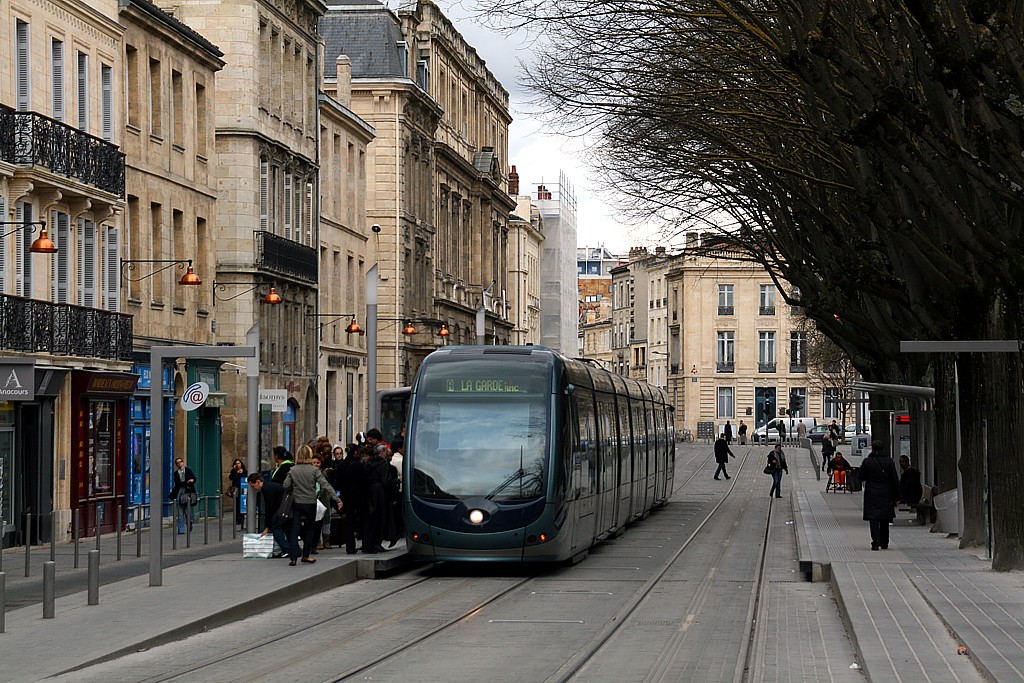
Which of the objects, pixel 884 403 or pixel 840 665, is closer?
pixel 840 665

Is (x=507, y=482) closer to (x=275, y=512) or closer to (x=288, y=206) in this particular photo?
(x=275, y=512)

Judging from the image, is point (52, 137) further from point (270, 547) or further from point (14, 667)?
point (14, 667)

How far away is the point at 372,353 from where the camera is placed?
34.9 meters

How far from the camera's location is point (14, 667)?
15.2 meters

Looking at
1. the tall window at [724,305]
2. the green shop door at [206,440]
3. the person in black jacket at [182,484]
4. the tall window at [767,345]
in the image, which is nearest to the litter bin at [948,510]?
the person in black jacket at [182,484]

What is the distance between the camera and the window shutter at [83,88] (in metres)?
36.8

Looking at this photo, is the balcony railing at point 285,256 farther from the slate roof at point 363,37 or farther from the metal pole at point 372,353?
the slate roof at point 363,37

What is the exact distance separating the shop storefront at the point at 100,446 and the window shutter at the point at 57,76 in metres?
5.01

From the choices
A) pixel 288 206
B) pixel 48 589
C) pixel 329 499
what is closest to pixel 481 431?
pixel 329 499

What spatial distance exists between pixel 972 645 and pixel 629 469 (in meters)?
20.4

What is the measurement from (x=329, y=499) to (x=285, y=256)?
91.3 feet

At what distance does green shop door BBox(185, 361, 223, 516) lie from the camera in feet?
147

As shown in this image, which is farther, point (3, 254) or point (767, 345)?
point (767, 345)

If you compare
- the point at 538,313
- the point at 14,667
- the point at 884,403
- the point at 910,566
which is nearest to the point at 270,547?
the point at 910,566
